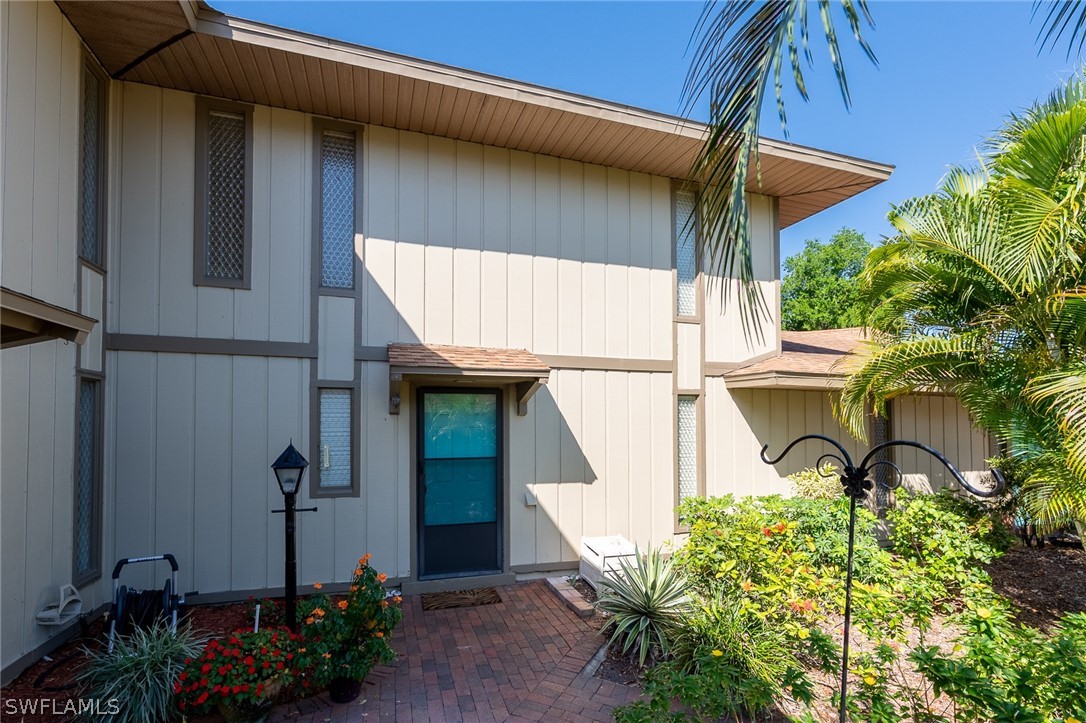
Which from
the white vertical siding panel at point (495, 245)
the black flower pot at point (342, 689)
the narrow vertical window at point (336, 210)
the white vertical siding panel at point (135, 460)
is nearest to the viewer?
the black flower pot at point (342, 689)

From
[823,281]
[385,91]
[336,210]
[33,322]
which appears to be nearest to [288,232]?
[336,210]

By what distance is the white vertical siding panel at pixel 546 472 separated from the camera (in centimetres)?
641

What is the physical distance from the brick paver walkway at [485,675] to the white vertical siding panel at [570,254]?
303 centimetres

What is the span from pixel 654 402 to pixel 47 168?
6168mm

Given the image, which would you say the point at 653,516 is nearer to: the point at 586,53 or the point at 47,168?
the point at 586,53

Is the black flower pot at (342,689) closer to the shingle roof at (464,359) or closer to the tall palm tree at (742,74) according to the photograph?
the shingle roof at (464,359)

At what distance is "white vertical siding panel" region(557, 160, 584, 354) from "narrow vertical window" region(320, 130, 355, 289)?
94.2 inches

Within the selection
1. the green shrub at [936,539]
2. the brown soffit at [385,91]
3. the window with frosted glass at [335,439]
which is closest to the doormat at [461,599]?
the window with frosted glass at [335,439]

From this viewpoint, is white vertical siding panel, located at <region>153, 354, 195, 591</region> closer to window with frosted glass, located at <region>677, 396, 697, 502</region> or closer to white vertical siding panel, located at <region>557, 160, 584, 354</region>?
white vertical siding panel, located at <region>557, 160, 584, 354</region>

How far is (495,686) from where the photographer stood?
400 centimetres

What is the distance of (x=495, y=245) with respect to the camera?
641 cm

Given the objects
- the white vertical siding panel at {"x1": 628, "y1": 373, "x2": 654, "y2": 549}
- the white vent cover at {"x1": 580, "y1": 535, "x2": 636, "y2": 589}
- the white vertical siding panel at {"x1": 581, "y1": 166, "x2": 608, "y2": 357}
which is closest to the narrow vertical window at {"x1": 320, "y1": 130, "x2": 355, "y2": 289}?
the white vertical siding panel at {"x1": 581, "y1": 166, "x2": 608, "y2": 357}

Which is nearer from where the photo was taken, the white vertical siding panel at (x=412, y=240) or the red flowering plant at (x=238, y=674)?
the red flowering plant at (x=238, y=674)

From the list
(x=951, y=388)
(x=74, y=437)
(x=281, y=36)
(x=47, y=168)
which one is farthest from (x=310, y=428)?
(x=951, y=388)
